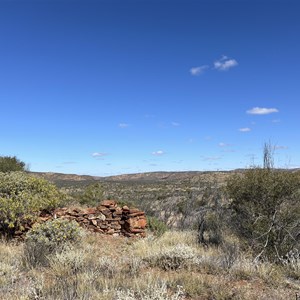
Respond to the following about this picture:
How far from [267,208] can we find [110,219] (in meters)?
5.37

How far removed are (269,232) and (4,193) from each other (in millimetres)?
7874

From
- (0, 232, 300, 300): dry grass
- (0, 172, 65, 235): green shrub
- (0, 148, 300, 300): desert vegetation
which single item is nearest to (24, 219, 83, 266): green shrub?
(0, 148, 300, 300): desert vegetation

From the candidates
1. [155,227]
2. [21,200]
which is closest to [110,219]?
[155,227]

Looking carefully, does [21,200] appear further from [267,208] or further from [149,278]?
[267,208]

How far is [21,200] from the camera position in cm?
1106

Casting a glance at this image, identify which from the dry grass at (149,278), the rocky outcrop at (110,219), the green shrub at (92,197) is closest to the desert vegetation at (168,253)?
the dry grass at (149,278)

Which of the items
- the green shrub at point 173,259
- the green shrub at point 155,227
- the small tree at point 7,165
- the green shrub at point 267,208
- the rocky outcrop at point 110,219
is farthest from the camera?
the small tree at point 7,165

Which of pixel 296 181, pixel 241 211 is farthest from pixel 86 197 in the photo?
pixel 296 181

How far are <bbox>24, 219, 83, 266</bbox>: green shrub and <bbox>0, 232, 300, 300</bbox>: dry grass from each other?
268 millimetres

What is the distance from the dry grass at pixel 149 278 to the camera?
550 centimetres

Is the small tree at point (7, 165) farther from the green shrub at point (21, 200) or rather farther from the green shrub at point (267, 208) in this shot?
the green shrub at point (267, 208)

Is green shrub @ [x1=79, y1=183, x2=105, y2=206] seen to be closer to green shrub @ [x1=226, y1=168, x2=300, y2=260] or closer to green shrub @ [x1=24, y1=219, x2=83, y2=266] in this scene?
green shrub @ [x1=24, y1=219, x2=83, y2=266]

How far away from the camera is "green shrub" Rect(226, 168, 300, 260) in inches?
373

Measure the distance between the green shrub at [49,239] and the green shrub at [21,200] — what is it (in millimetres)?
1267
